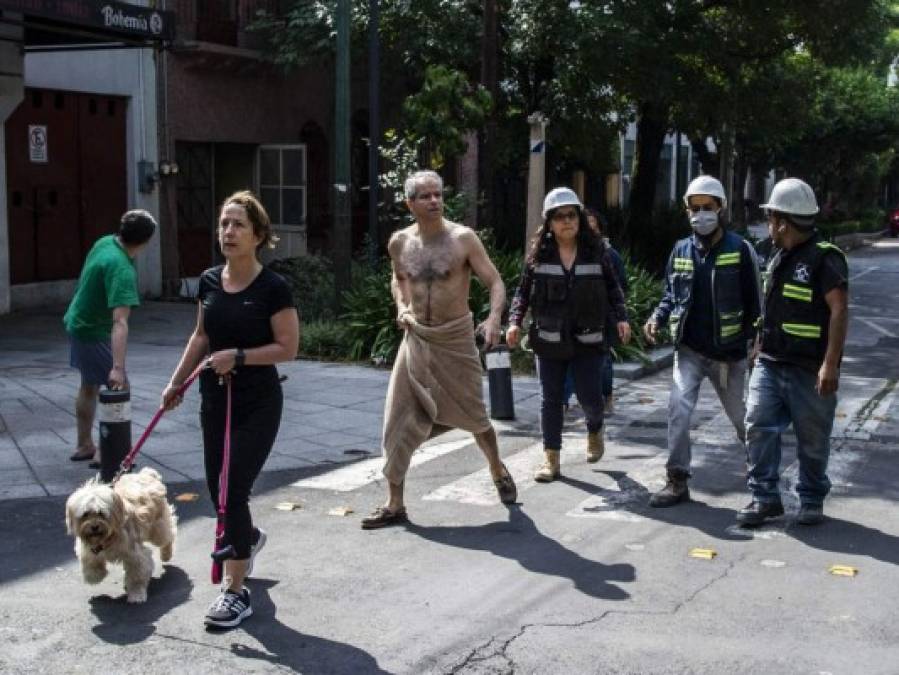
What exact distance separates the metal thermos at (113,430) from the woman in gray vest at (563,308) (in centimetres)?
231

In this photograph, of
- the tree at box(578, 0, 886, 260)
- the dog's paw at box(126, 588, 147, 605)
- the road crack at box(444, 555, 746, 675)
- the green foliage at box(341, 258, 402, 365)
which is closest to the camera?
the road crack at box(444, 555, 746, 675)

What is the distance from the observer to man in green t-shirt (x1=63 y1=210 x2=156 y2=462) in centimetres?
753

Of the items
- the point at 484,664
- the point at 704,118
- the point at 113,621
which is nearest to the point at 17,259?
the point at 704,118

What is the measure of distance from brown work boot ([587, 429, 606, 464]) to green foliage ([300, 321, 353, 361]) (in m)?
5.35

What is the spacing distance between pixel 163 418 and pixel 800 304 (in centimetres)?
531

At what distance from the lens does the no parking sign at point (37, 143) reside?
16.9m

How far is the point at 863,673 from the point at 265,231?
296cm

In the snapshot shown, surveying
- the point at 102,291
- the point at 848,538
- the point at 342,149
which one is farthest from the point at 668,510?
the point at 342,149

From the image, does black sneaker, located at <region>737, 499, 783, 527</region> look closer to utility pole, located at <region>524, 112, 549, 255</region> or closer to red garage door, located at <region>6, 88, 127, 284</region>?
utility pole, located at <region>524, 112, 549, 255</region>

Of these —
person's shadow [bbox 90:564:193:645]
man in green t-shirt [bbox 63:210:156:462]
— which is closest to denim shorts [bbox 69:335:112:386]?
man in green t-shirt [bbox 63:210:156:462]

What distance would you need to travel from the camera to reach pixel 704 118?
2056 centimetres

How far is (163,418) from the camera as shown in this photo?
A: 9.97 m

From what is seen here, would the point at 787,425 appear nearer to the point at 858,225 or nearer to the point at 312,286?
the point at 312,286

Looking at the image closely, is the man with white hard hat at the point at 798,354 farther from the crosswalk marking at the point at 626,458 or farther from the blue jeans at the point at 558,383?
the blue jeans at the point at 558,383
